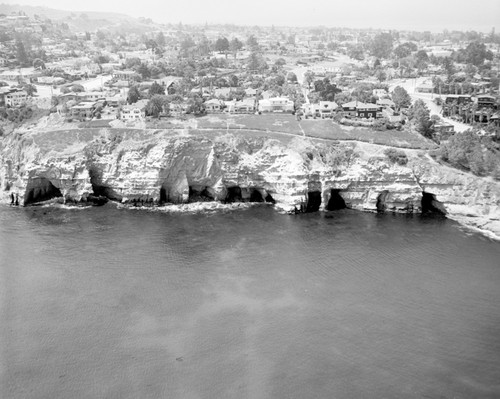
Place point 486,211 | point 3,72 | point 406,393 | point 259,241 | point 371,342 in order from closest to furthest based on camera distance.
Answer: point 406,393
point 371,342
point 259,241
point 486,211
point 3,72

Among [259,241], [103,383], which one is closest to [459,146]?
[259,241]

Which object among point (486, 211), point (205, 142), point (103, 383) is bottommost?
point (103, 383)

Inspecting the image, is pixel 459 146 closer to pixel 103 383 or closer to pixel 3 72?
A: pixel 103 383

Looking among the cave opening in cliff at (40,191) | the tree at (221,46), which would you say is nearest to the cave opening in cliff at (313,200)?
the cave opening in cliff at (40,191)

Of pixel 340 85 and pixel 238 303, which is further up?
pixel 340 85

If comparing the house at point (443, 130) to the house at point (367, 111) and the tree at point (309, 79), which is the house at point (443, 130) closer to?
the house at point (367, 111)

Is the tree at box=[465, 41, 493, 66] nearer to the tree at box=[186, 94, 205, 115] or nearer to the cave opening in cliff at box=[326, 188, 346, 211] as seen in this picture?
the tree at box=[186, 94, 205, 115]
